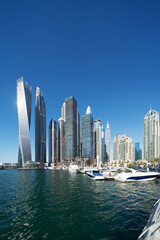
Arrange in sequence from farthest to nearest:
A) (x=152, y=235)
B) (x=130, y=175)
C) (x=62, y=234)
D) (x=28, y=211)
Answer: (x=130, y=175) → (x=28, y=211) → (x=62, y=234) → (x=152, y=235)

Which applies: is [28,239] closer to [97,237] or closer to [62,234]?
[62,234]

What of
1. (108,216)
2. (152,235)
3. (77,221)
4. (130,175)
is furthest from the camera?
(130,175)

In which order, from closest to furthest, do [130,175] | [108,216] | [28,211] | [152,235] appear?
[152,235] < [108,216] < [28,211] < [130,175]

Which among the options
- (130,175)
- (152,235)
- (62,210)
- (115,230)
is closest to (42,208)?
(62,210)

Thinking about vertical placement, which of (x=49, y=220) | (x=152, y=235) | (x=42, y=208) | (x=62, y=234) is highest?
(x=152, y=235)

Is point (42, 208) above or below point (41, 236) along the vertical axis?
below

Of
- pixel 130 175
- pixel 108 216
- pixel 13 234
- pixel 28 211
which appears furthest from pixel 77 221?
pixel 130 175

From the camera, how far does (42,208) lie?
768 inches

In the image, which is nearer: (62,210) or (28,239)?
(28,239)

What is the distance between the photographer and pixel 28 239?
36.7 feet

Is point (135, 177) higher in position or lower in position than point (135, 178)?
higher

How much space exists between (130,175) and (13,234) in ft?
137

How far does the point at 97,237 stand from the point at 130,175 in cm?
3818

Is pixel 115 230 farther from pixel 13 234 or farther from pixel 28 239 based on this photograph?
pixel 13 234
